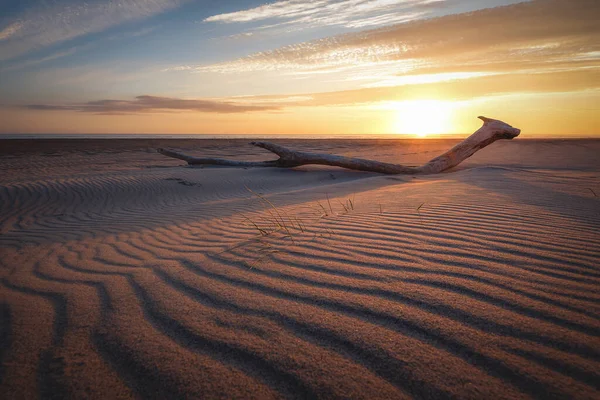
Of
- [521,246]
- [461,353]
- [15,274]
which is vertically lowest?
[15,274]

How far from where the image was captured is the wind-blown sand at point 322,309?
3.97 ft

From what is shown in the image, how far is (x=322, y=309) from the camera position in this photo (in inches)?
63.8

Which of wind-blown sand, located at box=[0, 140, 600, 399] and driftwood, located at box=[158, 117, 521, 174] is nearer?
wind-blown sand, located at box=[0, 140, 600, 399]

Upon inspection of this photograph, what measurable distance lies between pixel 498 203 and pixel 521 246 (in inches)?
64.0

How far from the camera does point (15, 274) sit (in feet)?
8.60

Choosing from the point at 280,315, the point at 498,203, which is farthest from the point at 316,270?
the point at 498,203

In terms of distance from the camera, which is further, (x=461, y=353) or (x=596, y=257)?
(x=596, y=257)

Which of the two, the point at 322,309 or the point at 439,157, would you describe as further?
the point at 439,157

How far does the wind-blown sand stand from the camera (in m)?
1.21

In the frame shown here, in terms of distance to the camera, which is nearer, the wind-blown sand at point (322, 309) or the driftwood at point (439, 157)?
the wind-blown sand at point (322, 309)

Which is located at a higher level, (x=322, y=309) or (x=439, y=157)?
(x=439, y=157)

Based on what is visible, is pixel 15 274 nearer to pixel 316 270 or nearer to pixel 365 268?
pixel 316 270

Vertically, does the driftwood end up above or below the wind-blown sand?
above

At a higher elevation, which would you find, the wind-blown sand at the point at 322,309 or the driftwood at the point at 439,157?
the driftwood at the point at 439,157
